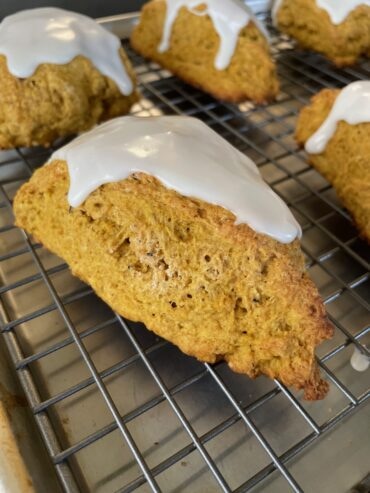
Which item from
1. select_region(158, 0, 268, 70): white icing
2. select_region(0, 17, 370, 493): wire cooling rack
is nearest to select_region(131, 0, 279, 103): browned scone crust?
select_region(158, 0, 268, 70): white icing

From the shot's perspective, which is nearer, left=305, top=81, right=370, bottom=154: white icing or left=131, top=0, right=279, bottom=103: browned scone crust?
left=305, top=81, right=370, bottom=154: white icing

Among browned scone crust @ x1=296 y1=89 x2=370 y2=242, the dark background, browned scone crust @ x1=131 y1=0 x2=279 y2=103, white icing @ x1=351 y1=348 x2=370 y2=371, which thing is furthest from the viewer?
the dark background

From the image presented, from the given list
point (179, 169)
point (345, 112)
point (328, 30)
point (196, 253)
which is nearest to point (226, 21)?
point (328, 30)

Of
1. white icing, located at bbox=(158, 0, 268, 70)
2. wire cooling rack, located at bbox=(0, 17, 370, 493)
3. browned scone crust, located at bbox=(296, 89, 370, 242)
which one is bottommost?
wire cooling rack, located at bbox=(0, 17, 370, 493)

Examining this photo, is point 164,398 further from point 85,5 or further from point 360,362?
point 85,5

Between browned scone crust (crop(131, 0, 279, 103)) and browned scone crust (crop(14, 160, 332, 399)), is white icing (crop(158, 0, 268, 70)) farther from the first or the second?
browned scone crust (crop(14, 160, 332, 399))

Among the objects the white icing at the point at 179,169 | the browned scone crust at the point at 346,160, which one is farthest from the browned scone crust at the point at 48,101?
the browned scone crust at the point at 346,160

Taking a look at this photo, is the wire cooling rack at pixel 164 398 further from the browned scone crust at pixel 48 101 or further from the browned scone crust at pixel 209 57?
the browned scone crust at pixel 209 57
